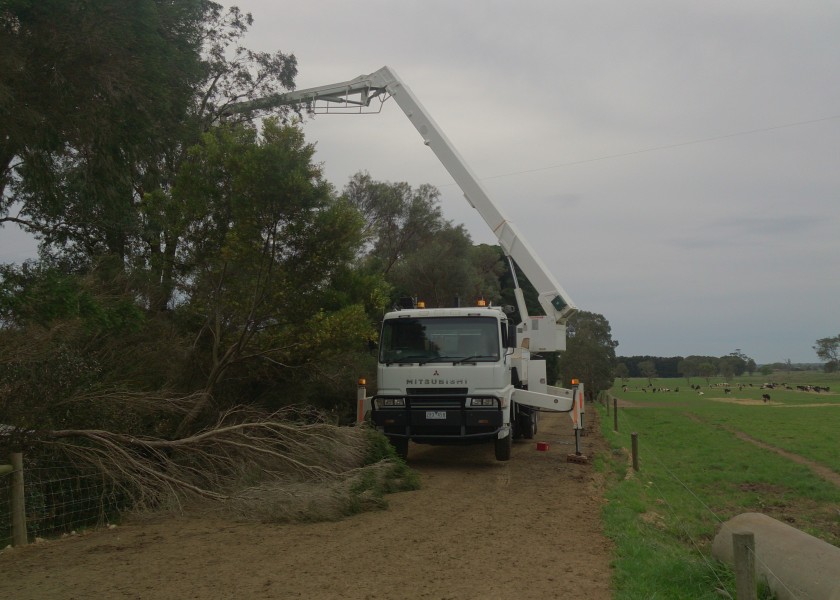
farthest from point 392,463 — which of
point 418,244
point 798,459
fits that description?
point 418,244

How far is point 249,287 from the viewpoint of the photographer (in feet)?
48.1

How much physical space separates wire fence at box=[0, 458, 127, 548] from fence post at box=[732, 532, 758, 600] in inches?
299

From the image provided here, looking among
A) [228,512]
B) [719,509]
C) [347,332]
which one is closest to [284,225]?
[347,332]

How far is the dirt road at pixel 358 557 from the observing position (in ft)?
20.5

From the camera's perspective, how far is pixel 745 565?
4883mm

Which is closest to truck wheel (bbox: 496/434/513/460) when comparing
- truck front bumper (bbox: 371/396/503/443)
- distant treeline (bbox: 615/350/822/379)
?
truck front bumper (bbox: 371/396/503/443)

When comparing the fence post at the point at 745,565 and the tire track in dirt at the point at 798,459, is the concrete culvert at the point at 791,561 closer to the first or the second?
the fence post at the point at 745,565

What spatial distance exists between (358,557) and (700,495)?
34.4 feet

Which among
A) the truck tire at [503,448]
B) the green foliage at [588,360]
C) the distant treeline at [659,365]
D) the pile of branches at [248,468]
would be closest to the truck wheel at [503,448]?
the truck tire at [503,448]

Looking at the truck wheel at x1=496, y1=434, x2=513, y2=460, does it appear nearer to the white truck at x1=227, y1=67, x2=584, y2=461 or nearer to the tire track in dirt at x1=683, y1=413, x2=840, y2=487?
the white truck at x1=227, y1=67, x2=584, y2=461

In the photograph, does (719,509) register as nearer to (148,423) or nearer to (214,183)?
(148,423)

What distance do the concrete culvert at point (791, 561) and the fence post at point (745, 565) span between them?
19.6 inches

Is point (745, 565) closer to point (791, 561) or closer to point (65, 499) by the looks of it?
point (791, 561)

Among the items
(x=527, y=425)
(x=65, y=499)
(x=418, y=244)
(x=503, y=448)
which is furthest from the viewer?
(x=418, y=244)
